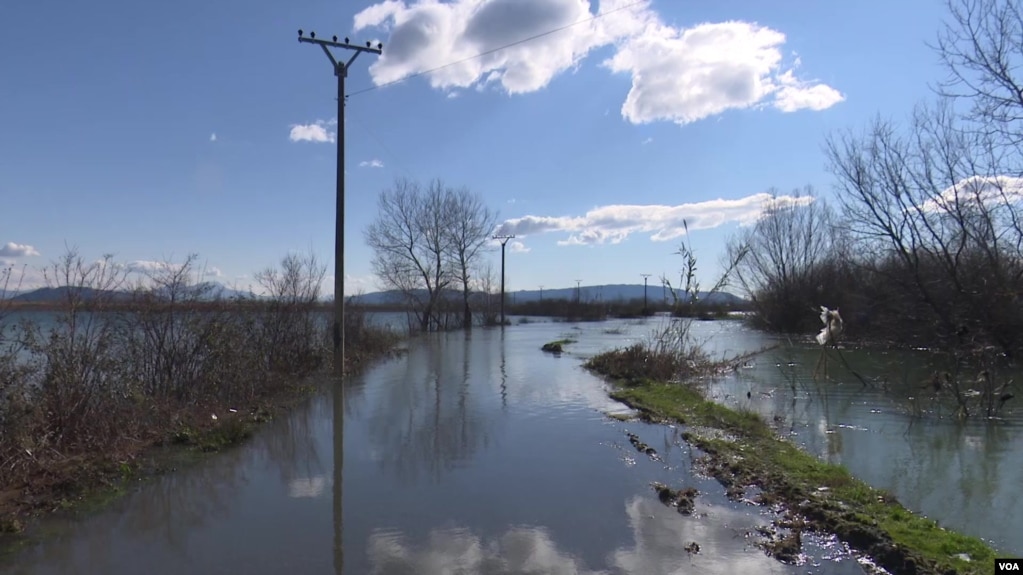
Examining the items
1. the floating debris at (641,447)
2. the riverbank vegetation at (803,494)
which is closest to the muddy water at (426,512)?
the floating debris at (641,447)

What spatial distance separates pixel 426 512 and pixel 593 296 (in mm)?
95700

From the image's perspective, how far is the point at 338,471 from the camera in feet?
24.5

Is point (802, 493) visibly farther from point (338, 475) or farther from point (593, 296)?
point (593, 296)

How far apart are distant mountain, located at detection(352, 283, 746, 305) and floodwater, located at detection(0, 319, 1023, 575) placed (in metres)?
6.68

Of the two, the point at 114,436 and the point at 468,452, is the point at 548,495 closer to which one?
the point at 468,452

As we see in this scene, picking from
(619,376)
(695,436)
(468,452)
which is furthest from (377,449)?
(619,376)

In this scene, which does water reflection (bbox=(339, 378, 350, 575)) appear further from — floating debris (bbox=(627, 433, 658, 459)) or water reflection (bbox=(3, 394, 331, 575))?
floating debris (bbox=(627, 433, 658, 459))

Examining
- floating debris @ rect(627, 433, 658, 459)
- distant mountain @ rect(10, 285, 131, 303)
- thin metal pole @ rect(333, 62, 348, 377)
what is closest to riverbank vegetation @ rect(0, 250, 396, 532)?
distant mountain @ rect(10, 285, 131, 303)

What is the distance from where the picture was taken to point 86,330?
8070mm

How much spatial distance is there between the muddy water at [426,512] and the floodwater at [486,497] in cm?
2

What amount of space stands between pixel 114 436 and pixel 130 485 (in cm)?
Result: 116

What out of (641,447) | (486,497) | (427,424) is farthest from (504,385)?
(486,497)

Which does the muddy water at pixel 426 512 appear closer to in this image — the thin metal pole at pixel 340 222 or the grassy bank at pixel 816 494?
the grassy bank at pixel 816 494

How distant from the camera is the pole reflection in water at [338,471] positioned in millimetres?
4910
